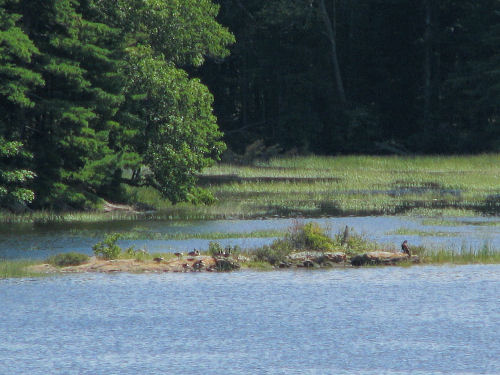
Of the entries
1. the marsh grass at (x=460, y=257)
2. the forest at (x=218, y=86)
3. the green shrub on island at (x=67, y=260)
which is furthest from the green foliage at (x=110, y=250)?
the forest at (x=218, y=86)

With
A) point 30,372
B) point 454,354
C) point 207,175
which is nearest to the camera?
point 30,372

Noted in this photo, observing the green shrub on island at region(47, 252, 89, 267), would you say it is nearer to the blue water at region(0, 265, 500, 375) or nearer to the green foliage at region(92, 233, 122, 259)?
the green foliage at region(92, 233, 122, 259)

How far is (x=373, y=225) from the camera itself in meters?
41.2

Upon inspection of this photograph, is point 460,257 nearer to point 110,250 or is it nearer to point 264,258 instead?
point 264,258

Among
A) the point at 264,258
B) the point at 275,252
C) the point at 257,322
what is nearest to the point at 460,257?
the point at 275,252

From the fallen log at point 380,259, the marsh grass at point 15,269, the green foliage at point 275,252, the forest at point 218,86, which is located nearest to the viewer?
the marsh grass at point 15,269

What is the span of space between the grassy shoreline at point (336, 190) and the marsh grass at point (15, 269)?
12324 millimetres

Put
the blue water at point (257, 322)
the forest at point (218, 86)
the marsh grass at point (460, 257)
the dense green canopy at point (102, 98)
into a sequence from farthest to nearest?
the forest at point (218, 86) → the dense green canopy at point (102, 98) → the marsh grass at point (460, 257) → the blue water at point (257, 322)

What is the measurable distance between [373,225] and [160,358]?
2213 cm

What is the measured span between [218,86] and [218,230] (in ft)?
191

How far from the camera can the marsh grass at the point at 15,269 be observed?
29.2 metres

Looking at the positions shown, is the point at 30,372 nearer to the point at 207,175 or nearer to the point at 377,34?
the point at 207,175

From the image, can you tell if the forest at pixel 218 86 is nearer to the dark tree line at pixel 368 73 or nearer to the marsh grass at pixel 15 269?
the dark tree line at pixel 368 73

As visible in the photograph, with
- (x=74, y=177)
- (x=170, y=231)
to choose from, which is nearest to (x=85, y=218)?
(x=74, y=177)
